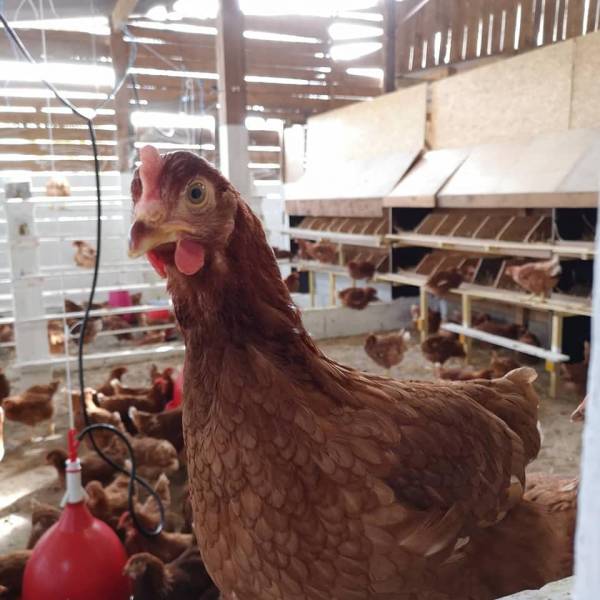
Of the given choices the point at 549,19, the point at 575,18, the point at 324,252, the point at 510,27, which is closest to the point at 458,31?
the point at 510,27

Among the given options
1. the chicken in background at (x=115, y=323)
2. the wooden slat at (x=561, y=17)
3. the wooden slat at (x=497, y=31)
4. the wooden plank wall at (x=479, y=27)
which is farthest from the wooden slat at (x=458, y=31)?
the chicken in background at (x=115, y=323)

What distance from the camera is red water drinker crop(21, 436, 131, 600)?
1.35m

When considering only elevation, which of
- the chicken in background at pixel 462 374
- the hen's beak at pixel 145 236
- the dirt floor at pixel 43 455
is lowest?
the dirt floor at pixel 43 455

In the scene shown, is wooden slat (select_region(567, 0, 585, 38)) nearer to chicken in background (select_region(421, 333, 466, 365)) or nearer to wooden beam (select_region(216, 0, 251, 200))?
chicken in background (select_region(421, 333, 466, 365))

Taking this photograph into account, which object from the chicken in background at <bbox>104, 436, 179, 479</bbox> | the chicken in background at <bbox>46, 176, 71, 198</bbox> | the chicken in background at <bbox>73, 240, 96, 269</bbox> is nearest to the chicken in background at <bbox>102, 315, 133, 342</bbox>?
the chicken in background at <bbox>73, 240, 96, 269</bbox>

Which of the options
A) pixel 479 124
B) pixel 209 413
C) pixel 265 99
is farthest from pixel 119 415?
pixel 265 99

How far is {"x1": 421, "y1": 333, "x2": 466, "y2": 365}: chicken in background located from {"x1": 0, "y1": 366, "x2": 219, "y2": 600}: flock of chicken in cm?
165

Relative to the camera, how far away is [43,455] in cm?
266

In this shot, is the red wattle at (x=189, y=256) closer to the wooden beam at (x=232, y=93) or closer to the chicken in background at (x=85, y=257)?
the wooden beam at (x=232, y=93)

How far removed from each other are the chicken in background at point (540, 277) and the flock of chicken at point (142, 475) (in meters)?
2.07

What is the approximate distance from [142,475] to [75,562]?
1.01 metres

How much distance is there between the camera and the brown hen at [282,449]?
79 centimetres

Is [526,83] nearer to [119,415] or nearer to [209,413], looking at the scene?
[119,415]

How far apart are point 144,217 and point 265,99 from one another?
20.9 ft
